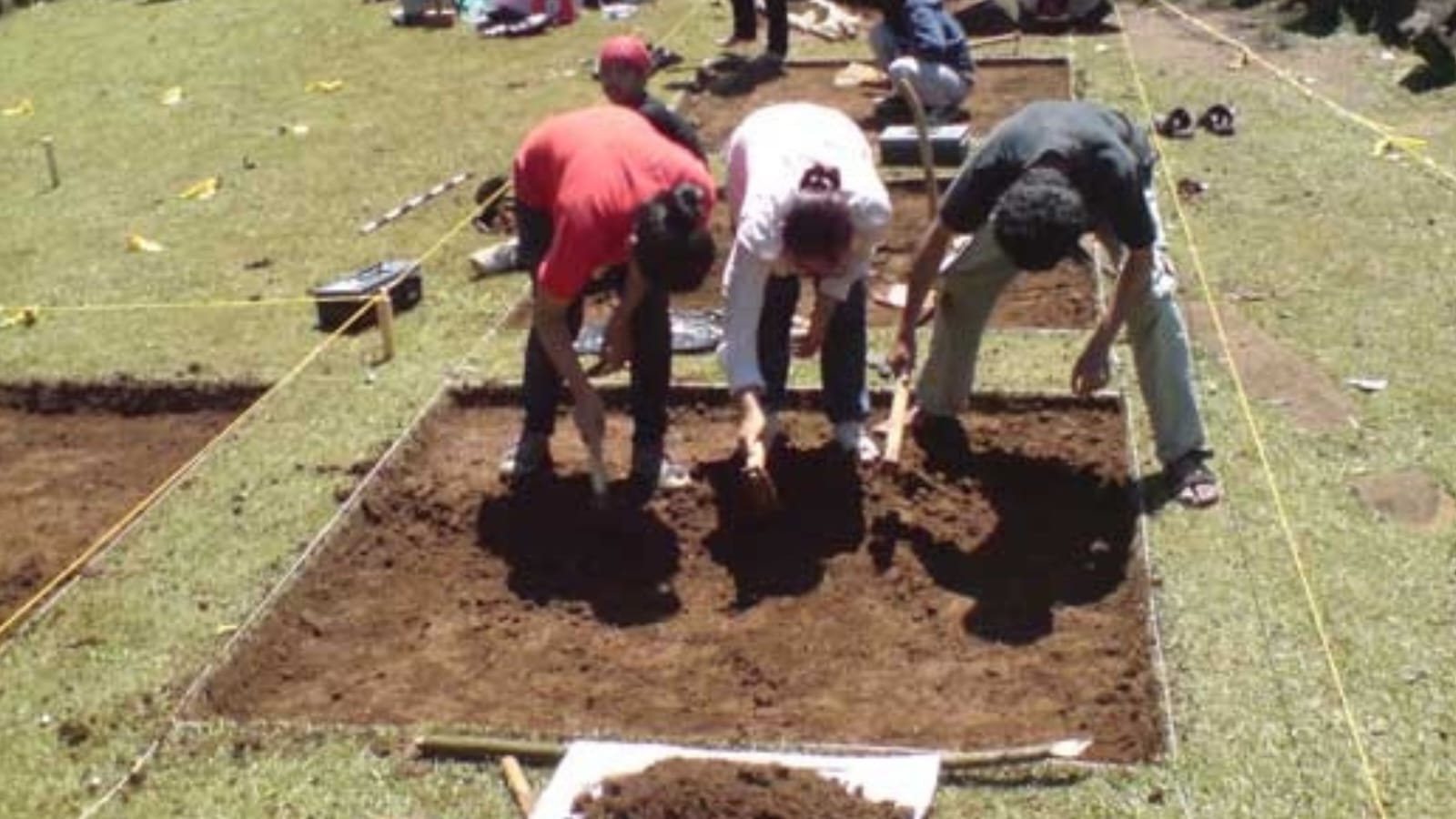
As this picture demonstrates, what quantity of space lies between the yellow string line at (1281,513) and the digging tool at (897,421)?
129 centimetres

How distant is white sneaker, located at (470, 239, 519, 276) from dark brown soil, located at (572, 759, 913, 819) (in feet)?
15.0

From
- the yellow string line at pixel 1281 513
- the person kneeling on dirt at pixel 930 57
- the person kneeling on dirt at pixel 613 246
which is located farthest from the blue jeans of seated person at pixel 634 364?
the person kneeling on dirt at pixel 930 57

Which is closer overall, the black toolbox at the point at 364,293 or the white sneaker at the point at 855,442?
the white sneaker at the point at 855,442

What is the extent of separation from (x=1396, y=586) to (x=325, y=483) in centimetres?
381

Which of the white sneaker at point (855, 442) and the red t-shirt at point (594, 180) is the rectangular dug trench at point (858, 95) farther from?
the red t-shirt at point (594, 180)

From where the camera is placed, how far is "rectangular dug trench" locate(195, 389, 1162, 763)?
532 cm

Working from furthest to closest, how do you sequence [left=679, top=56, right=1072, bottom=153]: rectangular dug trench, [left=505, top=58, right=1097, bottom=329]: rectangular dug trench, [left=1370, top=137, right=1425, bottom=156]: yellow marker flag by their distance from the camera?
[left=679, top=56, right=1072, bottom=153]: rectangular dug trench → [left=1370, top=137, right=1425, bottom=156]: yellow marker flag → [left=505, top=58, right=1097, bottom=329]: rectangular dug trench

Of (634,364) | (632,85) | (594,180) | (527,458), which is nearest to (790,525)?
(634,364)

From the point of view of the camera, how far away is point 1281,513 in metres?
6.11

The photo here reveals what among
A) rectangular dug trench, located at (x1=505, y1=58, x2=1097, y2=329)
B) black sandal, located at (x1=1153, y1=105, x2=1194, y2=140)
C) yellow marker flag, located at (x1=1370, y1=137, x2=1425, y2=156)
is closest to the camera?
rectangular dug trench, located at (x1=505, y1=58, x2=1097, y2=329)

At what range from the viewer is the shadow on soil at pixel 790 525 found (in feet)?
20.1

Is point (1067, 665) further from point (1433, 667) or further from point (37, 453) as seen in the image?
point (37, 453)

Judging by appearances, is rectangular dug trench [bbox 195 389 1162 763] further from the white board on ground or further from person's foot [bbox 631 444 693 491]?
the white board on ground

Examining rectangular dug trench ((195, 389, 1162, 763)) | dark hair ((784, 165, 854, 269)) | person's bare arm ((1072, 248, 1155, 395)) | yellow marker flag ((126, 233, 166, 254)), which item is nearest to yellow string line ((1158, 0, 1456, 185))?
rectangular dug trench ((195, 389, 1162, 763))
